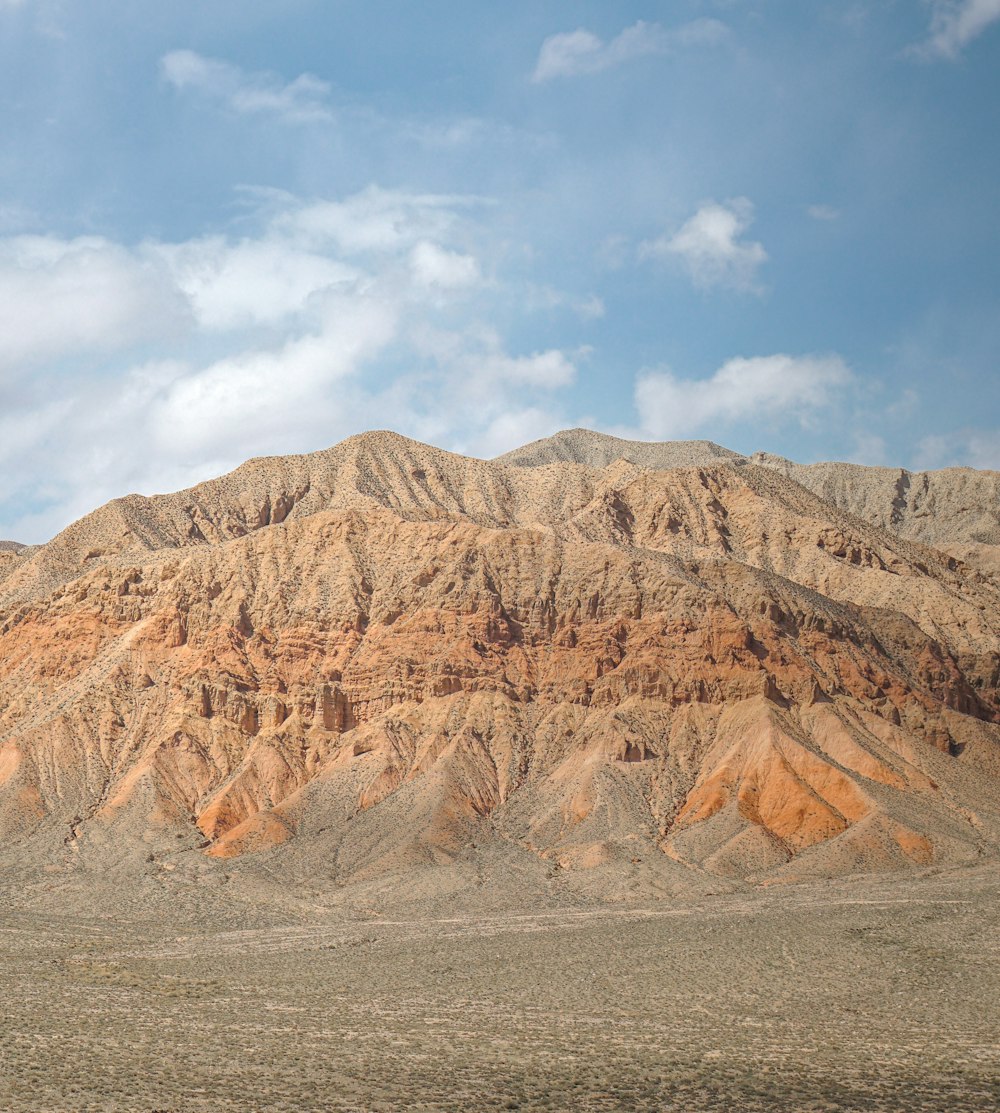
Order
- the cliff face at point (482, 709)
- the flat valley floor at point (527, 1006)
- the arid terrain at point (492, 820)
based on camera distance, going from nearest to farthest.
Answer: the flat valley floor at point (527, 1006) < the arid terrain at point (492, 820) < the cliff face at point (482, 709)

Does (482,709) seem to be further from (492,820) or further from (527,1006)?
(527,1006)

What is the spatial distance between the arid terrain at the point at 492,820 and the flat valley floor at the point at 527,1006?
0.65 feet

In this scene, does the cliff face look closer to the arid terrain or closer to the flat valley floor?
the arid terrain

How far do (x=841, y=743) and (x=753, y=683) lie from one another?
717cm

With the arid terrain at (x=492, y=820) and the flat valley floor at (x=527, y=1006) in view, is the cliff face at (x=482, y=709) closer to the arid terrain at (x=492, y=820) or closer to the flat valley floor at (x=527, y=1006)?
the arid terrain at (x=492, y=820)

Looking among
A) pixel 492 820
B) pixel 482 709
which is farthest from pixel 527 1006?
pixel 482 709

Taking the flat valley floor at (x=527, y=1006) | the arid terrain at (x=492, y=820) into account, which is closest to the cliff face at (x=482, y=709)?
the arid terrain at (x=492, y=820)

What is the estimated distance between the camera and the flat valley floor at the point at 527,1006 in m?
26.7

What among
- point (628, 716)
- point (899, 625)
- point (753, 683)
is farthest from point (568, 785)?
point (899, 625)

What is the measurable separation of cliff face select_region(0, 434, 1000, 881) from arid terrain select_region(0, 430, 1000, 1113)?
0.83 ft

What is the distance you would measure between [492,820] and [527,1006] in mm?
36742

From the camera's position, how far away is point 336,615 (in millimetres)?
88188

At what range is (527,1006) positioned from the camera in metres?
36.5

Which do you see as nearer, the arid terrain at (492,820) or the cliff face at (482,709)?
the arid terrain at (492,820)
